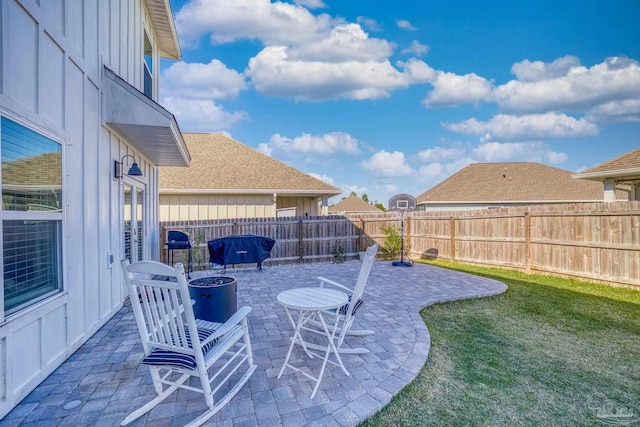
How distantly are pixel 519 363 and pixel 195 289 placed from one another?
12.3 ft

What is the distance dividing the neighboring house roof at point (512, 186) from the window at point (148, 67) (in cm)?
1526

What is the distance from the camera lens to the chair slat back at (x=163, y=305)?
2.05 m

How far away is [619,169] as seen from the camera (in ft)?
26.2

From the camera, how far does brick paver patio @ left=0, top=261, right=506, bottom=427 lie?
7.29 ft

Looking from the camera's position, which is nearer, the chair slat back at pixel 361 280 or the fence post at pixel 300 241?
the chair slat back at pixel 361 280

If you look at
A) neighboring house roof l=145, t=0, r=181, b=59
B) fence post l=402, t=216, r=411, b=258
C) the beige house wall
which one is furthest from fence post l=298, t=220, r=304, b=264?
neighboring house roof l=145, t=0, r=181, b=59

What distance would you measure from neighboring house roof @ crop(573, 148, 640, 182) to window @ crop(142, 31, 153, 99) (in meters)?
11.8

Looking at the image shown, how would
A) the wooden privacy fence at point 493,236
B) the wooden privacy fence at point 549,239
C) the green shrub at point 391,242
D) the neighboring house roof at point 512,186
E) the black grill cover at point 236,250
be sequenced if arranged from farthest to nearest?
the neighboring house roof at point 512,186
the green shrub at point 391,242
the black grill cover at point 236,250
the wooden privacy fence at point 493,236
the wooden privacy fence at point 549,239

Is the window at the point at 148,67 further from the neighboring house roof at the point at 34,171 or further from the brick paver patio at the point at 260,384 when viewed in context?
the brick paver patio at the point at 260,384

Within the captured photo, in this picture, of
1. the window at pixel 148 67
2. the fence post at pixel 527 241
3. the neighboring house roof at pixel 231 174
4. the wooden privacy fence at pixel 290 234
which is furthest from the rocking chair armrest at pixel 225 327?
the neighboring house roof at pixel 231 174

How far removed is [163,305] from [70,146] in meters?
2.23

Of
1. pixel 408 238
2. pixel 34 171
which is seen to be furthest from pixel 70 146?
pixel 408 238

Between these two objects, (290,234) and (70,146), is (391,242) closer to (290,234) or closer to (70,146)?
(290,234)

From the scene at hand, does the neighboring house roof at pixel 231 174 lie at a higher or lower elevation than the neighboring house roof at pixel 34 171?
higher
